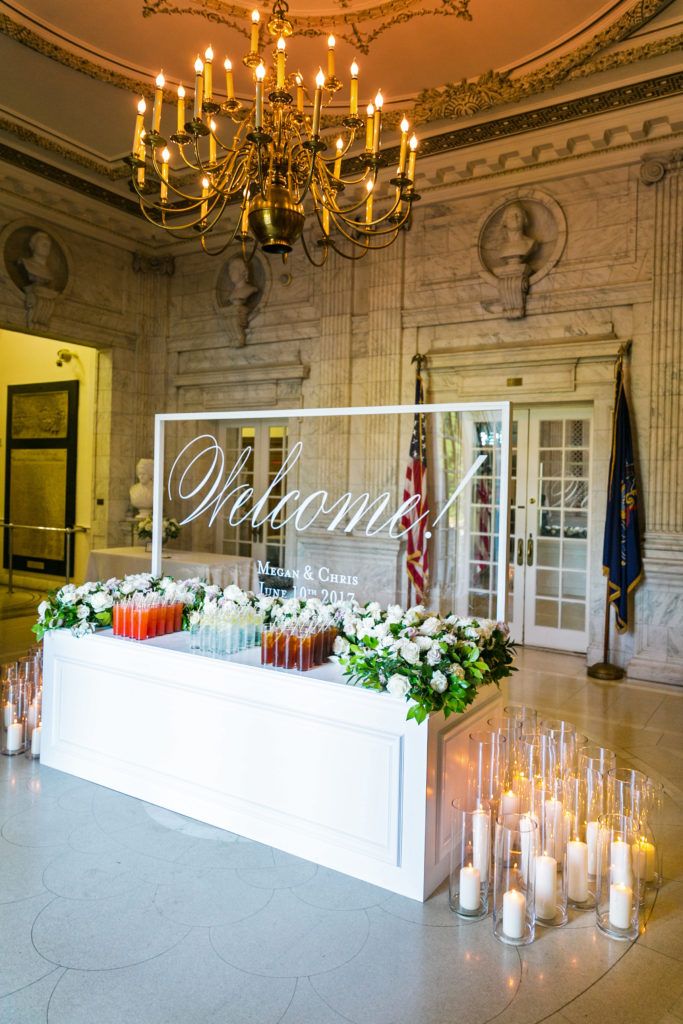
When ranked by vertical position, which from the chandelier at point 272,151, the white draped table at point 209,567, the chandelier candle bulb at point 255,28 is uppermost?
the chandelier candle bulb at point 255,28

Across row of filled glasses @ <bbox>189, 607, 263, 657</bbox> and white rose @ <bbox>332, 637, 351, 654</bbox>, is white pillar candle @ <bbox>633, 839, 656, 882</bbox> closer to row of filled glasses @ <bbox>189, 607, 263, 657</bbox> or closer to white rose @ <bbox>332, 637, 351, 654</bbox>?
white rose @ <bbox>332, 637, 351, 654</bbox>

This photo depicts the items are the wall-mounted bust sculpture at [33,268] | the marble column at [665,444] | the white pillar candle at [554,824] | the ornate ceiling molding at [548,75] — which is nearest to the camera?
the white pillar candle at [554,824]

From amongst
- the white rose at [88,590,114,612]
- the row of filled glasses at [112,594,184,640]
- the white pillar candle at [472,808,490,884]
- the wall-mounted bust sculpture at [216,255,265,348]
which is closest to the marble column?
the white pillar candle at [472,808,490,884]

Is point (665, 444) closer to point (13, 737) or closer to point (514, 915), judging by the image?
point (514, 915)

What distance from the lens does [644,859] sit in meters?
2.59

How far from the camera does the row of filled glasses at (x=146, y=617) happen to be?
11.2 feet

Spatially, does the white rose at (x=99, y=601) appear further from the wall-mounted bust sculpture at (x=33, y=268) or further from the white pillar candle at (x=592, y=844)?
the wall-mounted bust sculpture at (x=33, y=268)

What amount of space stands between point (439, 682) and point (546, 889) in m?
0.81

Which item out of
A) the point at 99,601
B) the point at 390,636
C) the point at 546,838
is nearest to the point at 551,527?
the point at 390,636

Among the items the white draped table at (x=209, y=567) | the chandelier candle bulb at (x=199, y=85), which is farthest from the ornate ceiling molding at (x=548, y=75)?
the white draped table at (x=209, y=567)

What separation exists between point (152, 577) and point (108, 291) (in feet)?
19.5

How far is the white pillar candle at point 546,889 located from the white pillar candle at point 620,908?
0.20 metres

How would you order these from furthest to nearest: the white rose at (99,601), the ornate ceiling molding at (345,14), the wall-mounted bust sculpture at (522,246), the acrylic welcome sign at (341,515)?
1. the wall-mounted bust sculpture at (522,246)
2. the ornate ceiling molding at (345,14)
3. the white rose at (99,601)
4. the acrylic welcome sign at (341,515)

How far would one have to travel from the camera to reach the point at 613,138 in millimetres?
6016
